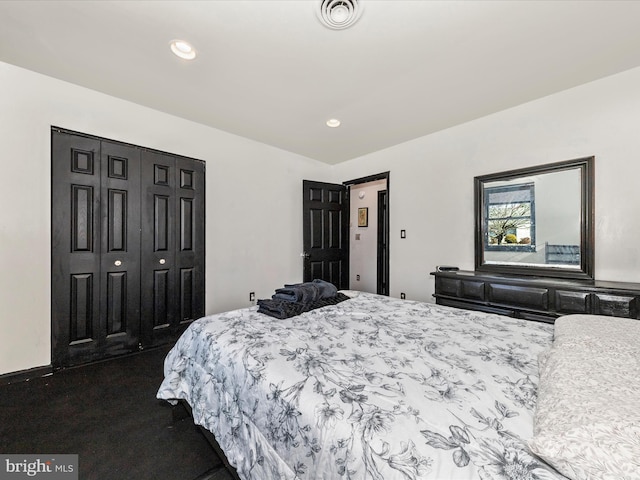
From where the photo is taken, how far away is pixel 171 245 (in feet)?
9.80

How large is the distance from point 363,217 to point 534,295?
3392 millimetres

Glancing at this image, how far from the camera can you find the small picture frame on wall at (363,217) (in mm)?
5371

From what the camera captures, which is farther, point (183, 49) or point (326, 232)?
point (326, 232)

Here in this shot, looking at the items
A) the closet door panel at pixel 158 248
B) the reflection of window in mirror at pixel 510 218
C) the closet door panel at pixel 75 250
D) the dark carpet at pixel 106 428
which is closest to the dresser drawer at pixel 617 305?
the reflection of window in mirror at pixel 510 218

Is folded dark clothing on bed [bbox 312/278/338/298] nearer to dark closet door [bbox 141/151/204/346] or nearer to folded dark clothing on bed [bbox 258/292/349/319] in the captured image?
folded dark clothing on bed [bbox 258/292/349/319]

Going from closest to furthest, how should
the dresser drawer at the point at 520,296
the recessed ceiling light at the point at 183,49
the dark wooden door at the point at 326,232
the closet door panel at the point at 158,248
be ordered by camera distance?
the recessed ceiling light at the point at 183,49
the dresser drawer at the point at 520,296
the closet door panel at the point at 158,248
the dark wooden door at the point at 326,232

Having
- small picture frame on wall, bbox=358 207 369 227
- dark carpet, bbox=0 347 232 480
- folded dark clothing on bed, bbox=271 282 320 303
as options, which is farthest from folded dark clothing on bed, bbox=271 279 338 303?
small picture frame on wall, bbox=358 207 369 227

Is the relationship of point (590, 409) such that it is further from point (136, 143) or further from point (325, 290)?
point (136, 143)

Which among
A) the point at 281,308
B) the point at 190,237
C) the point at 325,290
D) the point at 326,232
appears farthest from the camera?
the point at 326,232

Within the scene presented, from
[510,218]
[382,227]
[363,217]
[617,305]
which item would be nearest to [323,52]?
[510,218]

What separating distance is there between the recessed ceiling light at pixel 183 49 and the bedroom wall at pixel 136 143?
1.17 metres

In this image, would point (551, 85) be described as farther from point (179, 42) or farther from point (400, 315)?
point (179, 42)

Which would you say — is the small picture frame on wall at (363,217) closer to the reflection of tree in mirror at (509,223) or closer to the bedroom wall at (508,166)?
the bedroom wall at (508,166)

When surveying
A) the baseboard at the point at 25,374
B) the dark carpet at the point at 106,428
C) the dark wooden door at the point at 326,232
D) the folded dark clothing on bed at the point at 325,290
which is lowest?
the dark carpet at the point at 106,428
